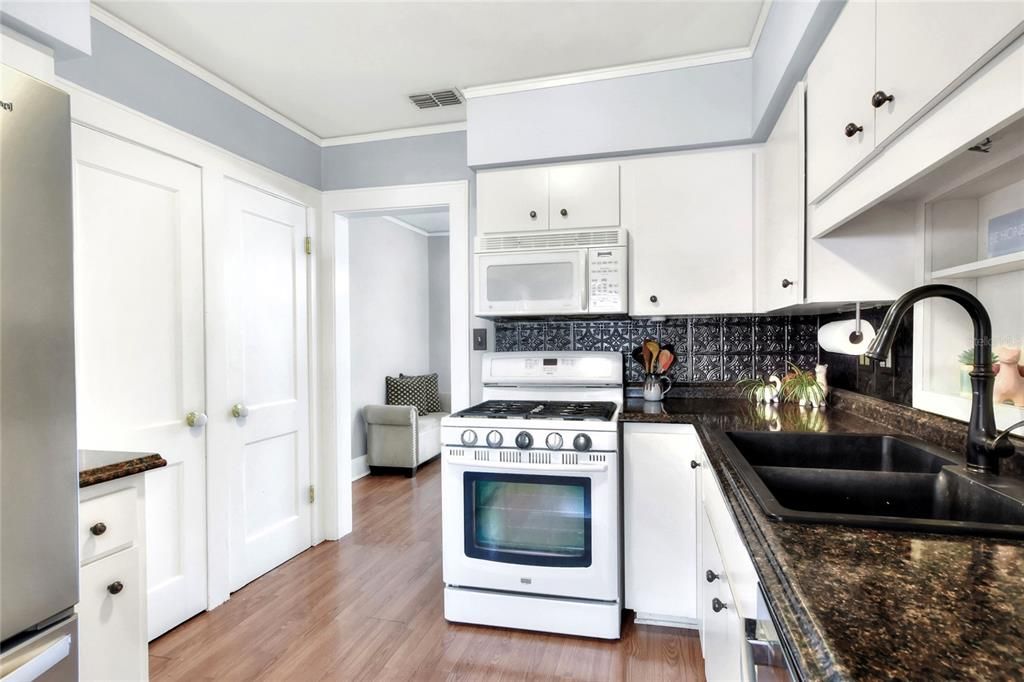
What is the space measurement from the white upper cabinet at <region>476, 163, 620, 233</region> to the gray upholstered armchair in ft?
8.07

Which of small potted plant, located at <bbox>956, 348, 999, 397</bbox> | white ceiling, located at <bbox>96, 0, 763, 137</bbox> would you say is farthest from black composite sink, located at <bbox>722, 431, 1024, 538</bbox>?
white ceiling, located at <bbox>96, 0, 763, 137</bbox>

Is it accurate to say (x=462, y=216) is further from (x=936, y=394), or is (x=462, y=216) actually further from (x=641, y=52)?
(x=936, y=394)

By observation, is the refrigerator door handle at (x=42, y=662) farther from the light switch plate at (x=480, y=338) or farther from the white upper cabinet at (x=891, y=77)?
the light switch plate at (x=480, y=338)

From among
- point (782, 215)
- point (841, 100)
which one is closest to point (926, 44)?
point (841, 100)

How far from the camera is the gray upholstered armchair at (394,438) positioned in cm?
450

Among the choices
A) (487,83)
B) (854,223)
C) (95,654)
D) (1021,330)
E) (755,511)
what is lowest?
(95,654)

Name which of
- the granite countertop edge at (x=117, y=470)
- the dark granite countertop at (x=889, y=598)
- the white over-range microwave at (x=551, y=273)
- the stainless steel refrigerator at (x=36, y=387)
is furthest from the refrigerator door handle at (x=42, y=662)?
the white over-range microwave at (x=551, y=273)

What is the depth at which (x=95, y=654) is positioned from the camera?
1211 millimetres

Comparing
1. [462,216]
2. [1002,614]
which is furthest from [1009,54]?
[462,216]

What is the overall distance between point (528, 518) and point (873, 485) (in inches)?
50.5

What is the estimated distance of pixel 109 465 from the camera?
128 centimetres

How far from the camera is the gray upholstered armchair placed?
4.50 m

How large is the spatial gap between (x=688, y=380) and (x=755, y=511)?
70.8 inches

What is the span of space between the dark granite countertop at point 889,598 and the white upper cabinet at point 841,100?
87 centimetres
